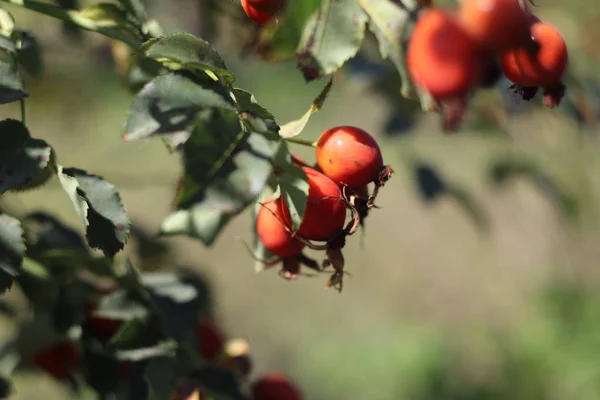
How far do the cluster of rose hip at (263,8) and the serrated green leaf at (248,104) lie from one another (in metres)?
0.06

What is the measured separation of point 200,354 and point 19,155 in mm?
326

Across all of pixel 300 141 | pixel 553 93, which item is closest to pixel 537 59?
pixel 553 93

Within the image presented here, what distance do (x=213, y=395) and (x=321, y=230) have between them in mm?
257

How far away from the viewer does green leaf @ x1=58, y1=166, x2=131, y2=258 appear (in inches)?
20.5

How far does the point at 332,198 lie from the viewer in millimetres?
492

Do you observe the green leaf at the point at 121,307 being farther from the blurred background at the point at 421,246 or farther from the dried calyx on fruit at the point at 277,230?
the blurred background at the point at 421,246

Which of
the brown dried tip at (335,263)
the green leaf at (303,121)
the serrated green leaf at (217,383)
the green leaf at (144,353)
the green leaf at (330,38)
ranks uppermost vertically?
the green leaf at (330,38)

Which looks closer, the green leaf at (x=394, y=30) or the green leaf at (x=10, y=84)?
the green leaf at (x=394, y=30)

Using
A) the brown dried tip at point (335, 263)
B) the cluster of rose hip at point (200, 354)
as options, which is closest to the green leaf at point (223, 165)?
the brown dried tip at point (335, 263)

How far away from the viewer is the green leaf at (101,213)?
0.52m

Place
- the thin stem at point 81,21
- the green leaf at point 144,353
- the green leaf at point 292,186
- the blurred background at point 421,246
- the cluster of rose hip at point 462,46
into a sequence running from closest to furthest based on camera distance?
the cluster of rose hip at point 462,46 < the green leaf at point 292,186 < the thin stem at point 81,21 < the green leaf at point 144,353 < the blurred background at point 421,246

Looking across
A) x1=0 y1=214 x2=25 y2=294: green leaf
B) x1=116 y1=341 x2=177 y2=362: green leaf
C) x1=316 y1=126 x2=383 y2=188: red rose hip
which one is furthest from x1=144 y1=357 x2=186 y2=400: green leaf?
x1=316 y1=126 x2=383 y2=188: red rose hip

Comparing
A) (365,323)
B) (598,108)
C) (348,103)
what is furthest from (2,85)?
(348,103)

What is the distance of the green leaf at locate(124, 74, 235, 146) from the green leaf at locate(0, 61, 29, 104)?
12 cm
